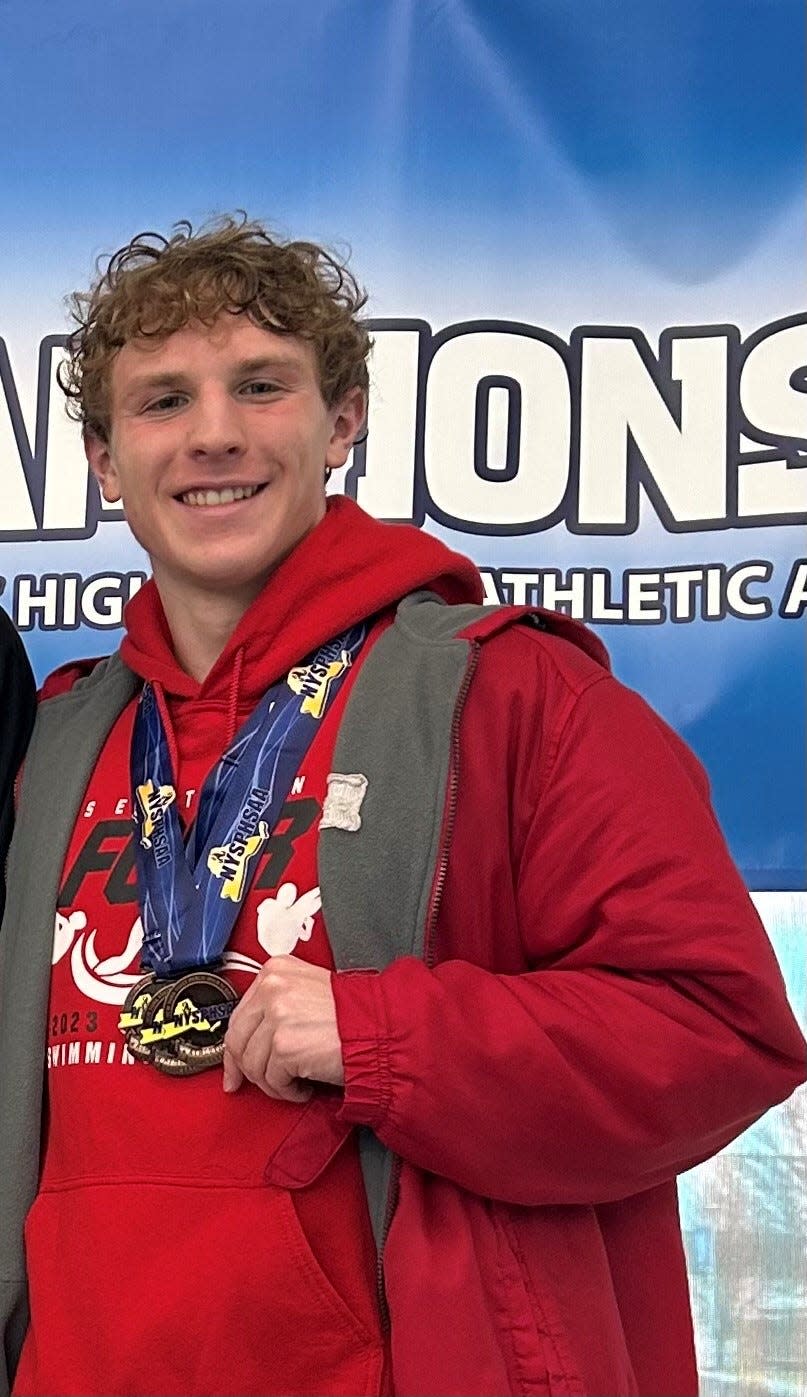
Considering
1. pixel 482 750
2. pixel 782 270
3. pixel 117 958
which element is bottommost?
pixel 117 958

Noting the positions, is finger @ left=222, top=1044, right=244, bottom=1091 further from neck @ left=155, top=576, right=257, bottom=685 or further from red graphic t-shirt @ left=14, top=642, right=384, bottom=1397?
neck @ left=155, top=576, right=257, bottom=685

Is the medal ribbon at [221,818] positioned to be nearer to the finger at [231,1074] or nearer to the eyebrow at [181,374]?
the finger at [231,1074]

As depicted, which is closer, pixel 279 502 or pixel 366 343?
pixel 279 502

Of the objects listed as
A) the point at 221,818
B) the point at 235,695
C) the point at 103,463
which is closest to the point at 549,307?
the point at 103,463

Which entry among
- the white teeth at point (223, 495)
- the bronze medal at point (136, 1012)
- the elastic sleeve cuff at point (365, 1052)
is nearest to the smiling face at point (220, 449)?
the white teeth at point (223, 495)

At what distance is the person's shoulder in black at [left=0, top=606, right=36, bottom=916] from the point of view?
1823 millimetres

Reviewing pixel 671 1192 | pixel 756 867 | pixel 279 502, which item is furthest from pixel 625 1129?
pixel 756 867

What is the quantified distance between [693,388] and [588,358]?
15cm

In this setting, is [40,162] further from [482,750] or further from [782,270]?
[482,750]

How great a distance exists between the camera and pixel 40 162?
2809 millimetres

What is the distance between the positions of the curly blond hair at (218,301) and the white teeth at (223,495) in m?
0.15

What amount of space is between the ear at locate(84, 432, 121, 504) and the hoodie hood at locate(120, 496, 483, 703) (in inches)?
7.5

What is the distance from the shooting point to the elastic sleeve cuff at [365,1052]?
1.42 m

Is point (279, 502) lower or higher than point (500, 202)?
lower
